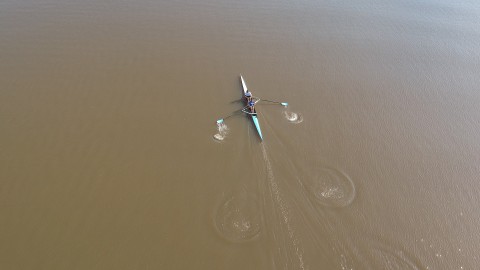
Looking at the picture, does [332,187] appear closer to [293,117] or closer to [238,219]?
[238,219]

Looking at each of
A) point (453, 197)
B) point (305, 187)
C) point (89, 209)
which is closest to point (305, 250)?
point (305, 187)

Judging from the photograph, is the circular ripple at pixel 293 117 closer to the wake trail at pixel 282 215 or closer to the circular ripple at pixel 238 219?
the wake trail at pixel 282 215

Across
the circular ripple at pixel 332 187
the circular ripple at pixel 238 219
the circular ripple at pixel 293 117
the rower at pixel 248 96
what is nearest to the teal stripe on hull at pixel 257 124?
the rower at pixel 248 96

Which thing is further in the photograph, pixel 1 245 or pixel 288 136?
pixel 288 136

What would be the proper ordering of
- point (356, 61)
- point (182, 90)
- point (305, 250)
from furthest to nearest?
point (356, 61)
point (182, 90)
point (305, 250)

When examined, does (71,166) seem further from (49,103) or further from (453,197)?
(453,197)

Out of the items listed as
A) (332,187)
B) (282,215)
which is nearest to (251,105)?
(332,187)
